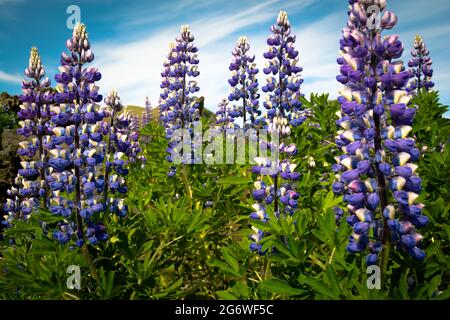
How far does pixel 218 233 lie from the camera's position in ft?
17.0

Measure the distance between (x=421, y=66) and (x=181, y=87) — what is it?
17.9ft

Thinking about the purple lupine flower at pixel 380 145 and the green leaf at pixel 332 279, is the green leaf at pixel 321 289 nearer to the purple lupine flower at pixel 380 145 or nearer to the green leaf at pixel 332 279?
the green leaf at pixel 332 279

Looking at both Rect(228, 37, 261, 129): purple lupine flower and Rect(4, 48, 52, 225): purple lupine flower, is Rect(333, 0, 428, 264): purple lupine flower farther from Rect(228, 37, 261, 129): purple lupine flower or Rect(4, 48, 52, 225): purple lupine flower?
Rect(228, 37, 261, 129): purple lupine flower

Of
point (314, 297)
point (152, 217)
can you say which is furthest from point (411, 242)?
point (152, 217)

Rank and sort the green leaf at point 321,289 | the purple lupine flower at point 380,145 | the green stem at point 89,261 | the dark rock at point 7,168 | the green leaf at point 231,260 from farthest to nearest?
the dark rock at point 7,168 < the green leaf at point 231,260 < the green stem at point 89,261 < the purple lupine flower at point 380,145 < the green leaf at point 321,289

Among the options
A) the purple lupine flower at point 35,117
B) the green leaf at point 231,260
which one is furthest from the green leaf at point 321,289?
the purple lupine flower at point 35,117

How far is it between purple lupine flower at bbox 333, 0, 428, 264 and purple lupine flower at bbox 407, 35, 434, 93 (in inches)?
279

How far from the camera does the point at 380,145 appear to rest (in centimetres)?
250

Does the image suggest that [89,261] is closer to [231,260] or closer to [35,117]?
[231,260]

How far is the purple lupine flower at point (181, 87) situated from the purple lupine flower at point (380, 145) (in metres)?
4.78

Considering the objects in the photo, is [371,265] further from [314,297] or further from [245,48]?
[245,48]

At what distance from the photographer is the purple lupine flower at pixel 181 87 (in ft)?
24.7
